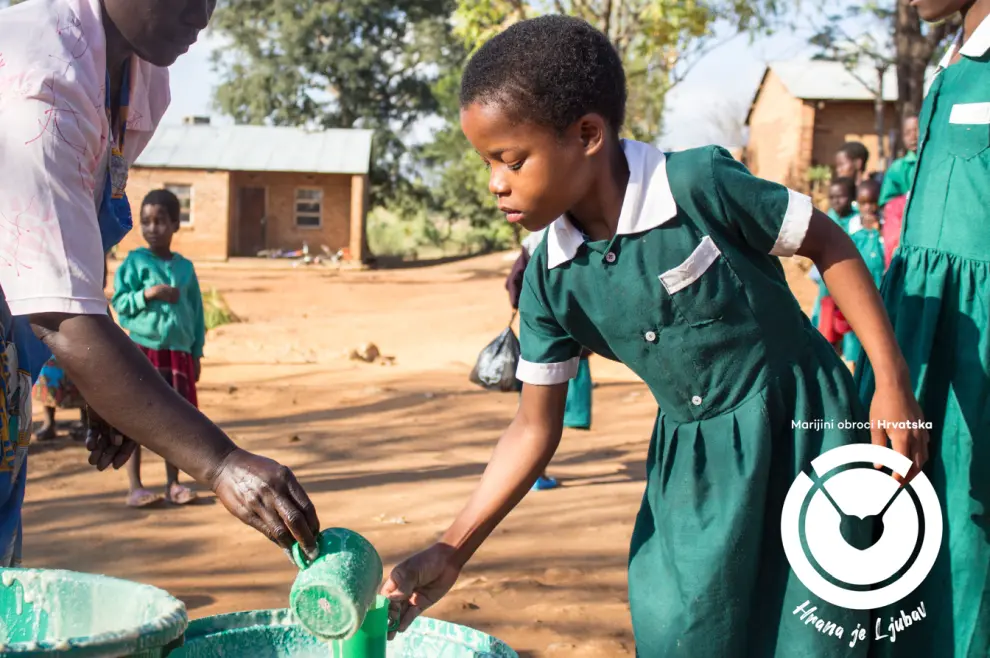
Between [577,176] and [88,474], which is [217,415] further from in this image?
[577,176]

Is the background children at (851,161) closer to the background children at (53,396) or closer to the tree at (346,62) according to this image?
the background children at (53,396)

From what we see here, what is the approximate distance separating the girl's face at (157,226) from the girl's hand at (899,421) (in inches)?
170

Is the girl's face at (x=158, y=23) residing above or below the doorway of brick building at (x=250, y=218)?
above

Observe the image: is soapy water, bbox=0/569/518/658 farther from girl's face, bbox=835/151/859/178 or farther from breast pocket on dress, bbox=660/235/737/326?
girl's face, bbox=835/151/859/178

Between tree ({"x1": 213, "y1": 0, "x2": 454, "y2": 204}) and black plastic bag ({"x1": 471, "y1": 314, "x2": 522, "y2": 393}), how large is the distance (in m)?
26.5

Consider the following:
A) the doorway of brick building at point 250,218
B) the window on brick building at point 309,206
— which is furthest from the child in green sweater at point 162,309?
the doorway of brick building at point 250,218

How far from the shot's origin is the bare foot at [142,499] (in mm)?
5039

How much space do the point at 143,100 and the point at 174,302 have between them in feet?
9.81

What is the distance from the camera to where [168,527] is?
4.71 metres

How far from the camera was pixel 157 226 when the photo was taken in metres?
5.41

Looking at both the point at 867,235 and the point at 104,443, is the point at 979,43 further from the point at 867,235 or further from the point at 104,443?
the point at 867,235

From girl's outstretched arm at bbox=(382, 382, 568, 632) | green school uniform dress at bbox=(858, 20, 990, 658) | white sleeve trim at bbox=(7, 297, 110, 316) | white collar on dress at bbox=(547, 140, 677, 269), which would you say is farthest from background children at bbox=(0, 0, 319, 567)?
green school uniform dress at bbox=(858, 20, 990, 658)

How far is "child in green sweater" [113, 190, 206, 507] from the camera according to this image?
5172 millimetres

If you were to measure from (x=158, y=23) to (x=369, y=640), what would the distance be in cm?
128
